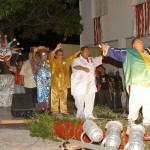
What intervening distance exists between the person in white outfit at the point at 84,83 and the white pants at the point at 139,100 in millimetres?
1855

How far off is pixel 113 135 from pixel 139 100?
47.6 inches

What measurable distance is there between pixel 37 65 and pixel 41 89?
0.58m

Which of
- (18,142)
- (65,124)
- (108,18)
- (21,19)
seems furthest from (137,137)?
(21,19)

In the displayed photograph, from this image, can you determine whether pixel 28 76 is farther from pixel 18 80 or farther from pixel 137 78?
pixel 137 78

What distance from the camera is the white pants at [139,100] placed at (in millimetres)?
7043

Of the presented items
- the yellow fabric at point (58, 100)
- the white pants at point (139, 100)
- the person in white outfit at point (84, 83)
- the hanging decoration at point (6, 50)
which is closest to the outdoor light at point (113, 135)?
the white pants at point (139, 100)

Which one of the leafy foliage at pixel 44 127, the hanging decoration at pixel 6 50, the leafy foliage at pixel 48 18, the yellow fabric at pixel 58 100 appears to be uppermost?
the leafy foliage at pixel 48 18

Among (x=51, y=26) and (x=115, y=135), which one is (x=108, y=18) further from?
(x=115, y=135)

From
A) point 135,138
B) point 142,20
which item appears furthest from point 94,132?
point 142,20

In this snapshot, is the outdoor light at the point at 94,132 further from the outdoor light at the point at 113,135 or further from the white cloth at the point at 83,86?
the white cloth at the point at 83,86

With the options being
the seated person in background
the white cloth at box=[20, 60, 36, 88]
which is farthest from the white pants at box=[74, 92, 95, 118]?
the seated person in background

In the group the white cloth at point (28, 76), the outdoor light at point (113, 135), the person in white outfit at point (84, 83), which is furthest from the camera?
the white cloth at point (28, 76)

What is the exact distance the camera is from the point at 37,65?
33.8 ft

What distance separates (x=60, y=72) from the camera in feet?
33.0
